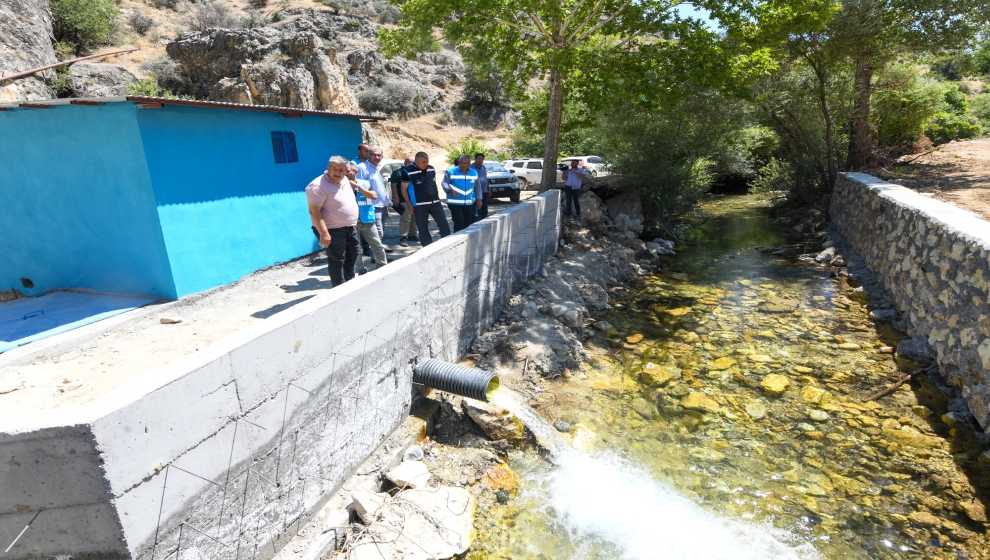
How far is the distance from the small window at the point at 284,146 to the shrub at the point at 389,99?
81.4ft

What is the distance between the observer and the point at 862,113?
13195 mm

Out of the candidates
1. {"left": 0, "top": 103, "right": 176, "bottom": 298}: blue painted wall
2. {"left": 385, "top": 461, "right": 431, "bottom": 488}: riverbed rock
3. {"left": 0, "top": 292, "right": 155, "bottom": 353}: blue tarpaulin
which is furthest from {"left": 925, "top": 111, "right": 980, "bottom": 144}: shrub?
{"left": 0, "top": 292, "right": 155, "bottom": 353}: blue tarpaulin

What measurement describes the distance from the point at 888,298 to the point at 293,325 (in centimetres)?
874

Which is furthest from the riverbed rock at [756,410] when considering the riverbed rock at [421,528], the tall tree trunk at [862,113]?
the tall tree trunk at [862,113]

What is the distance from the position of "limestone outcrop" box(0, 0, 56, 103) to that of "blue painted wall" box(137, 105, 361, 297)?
1315cm

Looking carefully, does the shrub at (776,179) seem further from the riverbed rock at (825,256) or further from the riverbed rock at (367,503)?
the riverbed rock at (367,503)

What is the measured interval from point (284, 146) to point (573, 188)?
6176 mm

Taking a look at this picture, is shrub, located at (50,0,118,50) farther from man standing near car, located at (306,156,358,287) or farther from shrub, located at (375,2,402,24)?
man standing near car, located at (306,156,358,287)

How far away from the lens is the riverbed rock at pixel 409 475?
4.07 m

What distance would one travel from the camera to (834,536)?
387cm

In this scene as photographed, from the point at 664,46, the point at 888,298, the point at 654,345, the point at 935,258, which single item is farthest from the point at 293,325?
the point at 664,46

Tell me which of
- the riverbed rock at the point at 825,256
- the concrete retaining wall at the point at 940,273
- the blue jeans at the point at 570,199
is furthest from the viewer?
the blue jeans at the point at 570,199

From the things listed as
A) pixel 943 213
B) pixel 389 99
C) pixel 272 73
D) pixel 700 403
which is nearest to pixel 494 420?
pixel 700 403

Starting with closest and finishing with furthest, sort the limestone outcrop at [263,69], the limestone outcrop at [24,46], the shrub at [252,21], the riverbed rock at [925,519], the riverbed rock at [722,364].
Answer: the riverbed rock at [925,519]
the riverbed rock at [722,364]
the limestone outcrop at [24,46]
the limestone outcrop at [263,69]
the shrub at [252,21]
